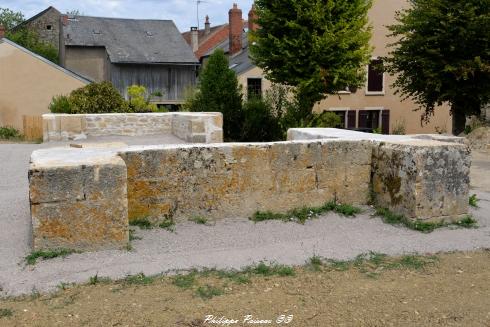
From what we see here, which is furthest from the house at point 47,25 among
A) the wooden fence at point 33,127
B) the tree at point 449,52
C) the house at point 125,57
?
the tree at point 449,52

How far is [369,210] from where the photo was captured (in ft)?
19.7

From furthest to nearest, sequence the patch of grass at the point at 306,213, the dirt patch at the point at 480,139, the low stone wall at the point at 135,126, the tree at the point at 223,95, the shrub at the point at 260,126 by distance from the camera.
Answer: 1. the tree at the point at 223,95
2. the shrub at the point at 260,126
3. the dirt patch at the point at 480,139
4. the low stone wall at the point at 135,126
5. the patch of grass at the point at 306,213

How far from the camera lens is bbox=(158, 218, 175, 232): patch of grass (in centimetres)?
517

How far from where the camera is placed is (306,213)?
5715mm

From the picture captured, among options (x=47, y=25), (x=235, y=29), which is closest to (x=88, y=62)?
(x=235, y=29)

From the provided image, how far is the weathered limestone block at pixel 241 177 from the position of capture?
520 cm

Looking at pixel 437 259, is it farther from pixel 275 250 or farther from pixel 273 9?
pixel 273 9

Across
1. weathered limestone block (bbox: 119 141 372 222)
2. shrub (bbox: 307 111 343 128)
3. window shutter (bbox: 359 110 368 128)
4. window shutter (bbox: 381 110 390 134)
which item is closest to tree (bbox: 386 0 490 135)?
shrub (bbox: 307 111 343 128)

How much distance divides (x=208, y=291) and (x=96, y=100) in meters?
12.9

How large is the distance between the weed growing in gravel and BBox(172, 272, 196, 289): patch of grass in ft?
8.34

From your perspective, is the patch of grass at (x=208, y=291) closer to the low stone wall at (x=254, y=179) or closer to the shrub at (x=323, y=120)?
the low stone wall at (x=254, y=179)

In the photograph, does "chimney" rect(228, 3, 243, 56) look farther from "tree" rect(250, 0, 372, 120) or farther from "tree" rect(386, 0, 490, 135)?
"tree" rect(386, 0, 490, 135)

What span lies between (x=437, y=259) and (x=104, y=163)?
3048 mm

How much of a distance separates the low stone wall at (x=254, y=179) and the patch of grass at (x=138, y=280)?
630 millimetres
